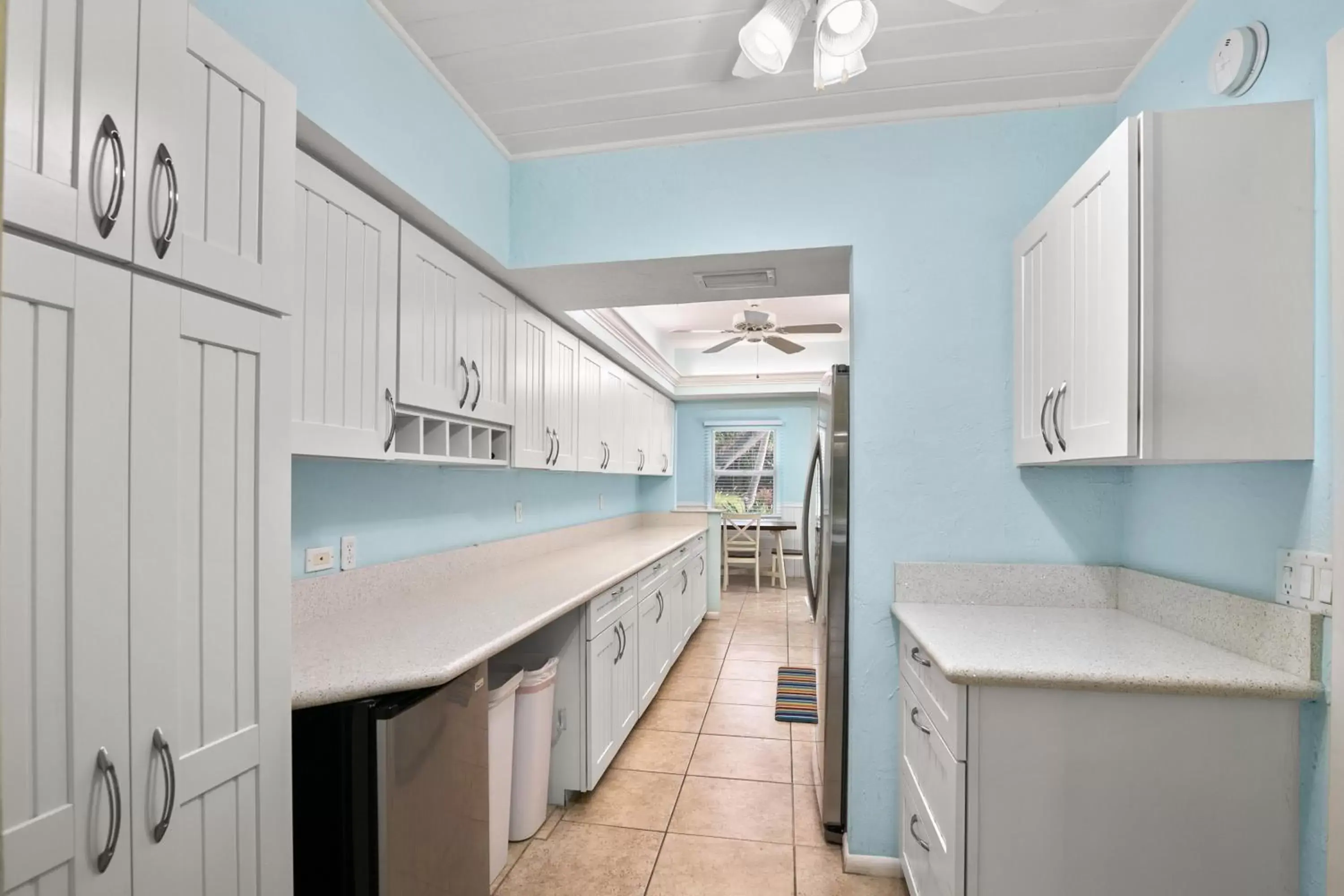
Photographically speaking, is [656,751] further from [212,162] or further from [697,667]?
[212,162]

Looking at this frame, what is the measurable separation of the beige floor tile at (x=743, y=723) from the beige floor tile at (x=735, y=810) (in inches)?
20.6

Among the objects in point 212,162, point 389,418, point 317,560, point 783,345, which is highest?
A: point 783,345

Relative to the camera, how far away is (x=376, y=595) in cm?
234

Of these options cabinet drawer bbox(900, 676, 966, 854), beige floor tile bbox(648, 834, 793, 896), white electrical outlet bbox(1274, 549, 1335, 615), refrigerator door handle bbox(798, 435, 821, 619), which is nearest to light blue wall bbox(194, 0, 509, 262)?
refrigerator door handle bbox(798, 435, 821, 619)

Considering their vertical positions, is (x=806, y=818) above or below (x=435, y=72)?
below

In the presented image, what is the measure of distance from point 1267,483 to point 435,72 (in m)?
2.47

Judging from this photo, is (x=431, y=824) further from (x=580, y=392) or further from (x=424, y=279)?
(x=580, y=392)

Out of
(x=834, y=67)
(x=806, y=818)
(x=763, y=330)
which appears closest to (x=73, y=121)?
(x=834, y=67)

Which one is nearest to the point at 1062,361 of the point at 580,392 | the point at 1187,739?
the point at 1187,739

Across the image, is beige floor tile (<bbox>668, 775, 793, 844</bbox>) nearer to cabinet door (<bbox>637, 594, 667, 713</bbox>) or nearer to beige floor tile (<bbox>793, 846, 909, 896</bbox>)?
beige floor tile (<bbox>793, 846, 909, 896</bbox>)

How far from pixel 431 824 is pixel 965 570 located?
174cm

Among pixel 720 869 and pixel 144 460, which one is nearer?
pixel 144 460

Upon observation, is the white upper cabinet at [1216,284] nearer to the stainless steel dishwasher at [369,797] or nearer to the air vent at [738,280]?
the air vent at [738,280]

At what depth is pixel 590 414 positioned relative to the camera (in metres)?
A: 4.02
